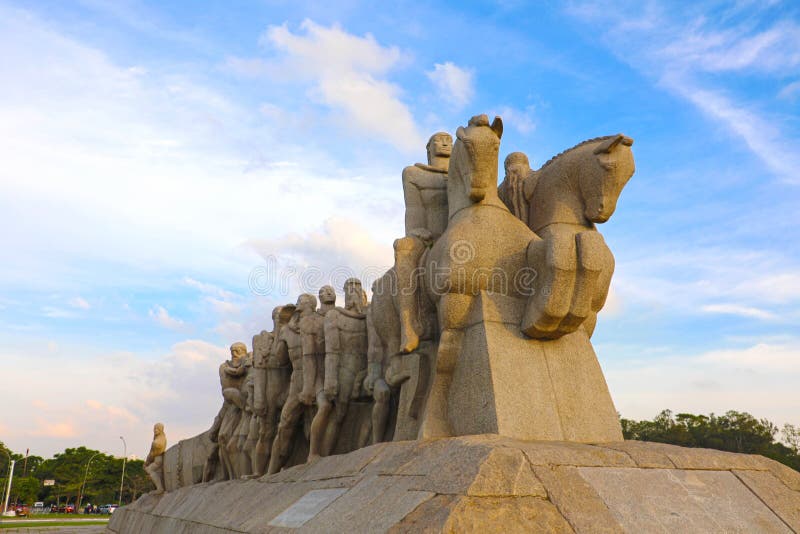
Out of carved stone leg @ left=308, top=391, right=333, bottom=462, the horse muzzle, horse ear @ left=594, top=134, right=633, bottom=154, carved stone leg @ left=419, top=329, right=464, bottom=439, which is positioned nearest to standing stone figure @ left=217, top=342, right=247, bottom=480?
carved stone leg @ left=308, top=391, right=333, bottom=462

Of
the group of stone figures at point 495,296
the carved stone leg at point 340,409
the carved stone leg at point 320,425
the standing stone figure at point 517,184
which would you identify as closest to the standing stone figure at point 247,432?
the carved stone leg at point 320,425

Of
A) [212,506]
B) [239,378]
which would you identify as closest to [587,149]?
[212,506]

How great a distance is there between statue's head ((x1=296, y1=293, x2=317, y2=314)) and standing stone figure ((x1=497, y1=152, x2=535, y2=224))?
4416 millimetres

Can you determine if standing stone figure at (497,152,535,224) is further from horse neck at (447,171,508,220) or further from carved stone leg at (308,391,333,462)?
carved stone leg at (308,391,333,462)

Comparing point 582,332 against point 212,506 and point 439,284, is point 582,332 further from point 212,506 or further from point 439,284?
point 212,506

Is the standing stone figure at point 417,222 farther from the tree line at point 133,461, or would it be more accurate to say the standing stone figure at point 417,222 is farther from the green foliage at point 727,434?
the green foliage at point 727,434

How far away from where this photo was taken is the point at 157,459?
57.9 feet

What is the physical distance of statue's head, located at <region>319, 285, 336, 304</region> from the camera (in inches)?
450

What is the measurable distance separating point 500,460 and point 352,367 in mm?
5815

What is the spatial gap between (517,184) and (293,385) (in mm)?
5506

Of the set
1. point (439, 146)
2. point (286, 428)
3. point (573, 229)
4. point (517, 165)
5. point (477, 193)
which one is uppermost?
point (439, 146)

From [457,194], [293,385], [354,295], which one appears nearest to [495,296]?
[457,194]

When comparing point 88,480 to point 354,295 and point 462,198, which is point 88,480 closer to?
point 354,295

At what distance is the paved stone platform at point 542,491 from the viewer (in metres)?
4.09
